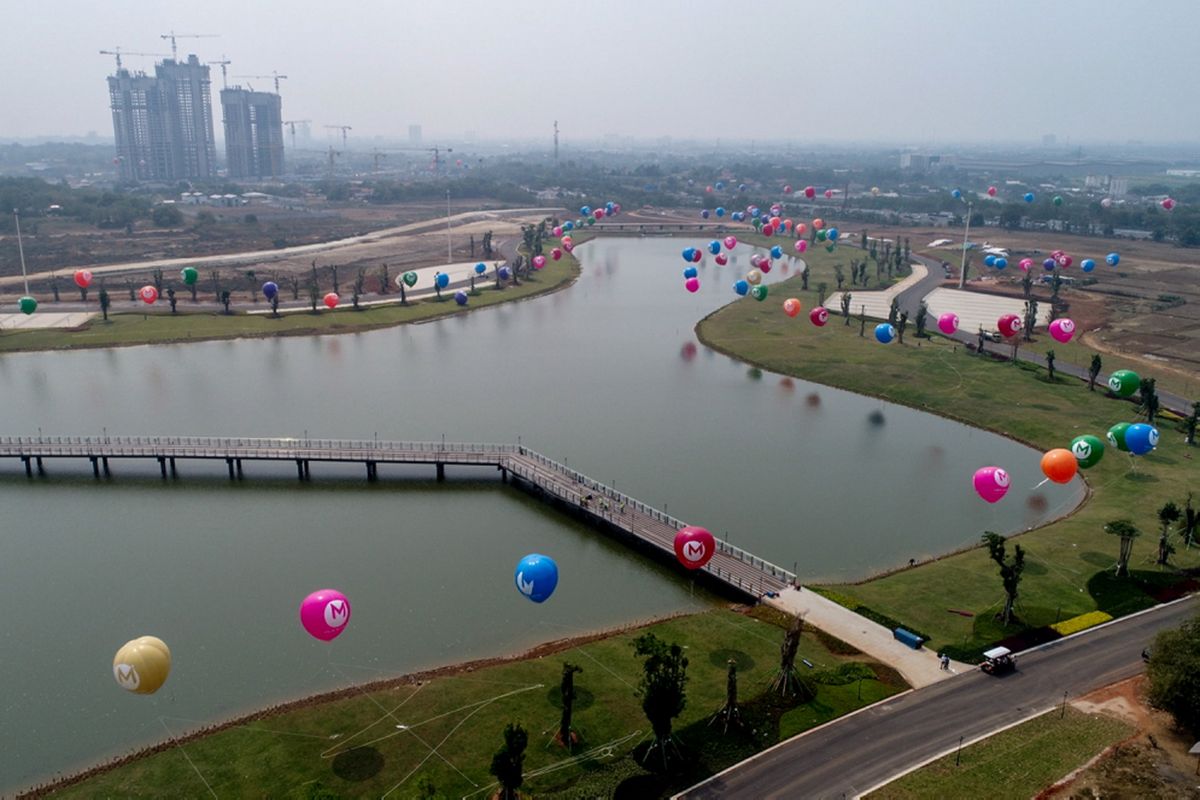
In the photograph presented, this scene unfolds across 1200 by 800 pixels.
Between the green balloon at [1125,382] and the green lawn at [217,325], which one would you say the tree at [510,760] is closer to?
the green balloon at [1125,382]

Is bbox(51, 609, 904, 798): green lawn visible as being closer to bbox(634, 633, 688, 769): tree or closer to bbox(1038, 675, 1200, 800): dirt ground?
bbox(634, 633, 688, 769): tree

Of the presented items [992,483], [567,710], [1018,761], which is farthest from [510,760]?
[992,483]

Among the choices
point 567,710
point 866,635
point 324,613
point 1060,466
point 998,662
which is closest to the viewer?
point 567,710

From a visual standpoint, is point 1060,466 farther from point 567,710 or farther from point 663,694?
point 567,710

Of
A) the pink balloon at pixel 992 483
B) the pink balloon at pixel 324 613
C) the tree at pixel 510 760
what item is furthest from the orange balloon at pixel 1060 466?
the pink balloon at pixel 324 613

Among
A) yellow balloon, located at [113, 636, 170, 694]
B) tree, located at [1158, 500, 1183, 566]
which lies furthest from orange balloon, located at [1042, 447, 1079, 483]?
yellow balloon, located at [113, 636, 170, 694]
